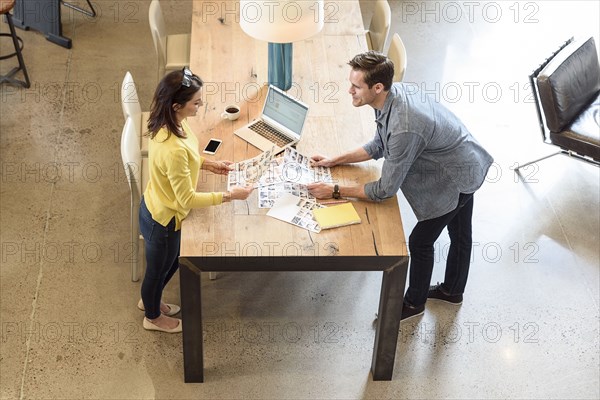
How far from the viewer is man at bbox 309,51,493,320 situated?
3.68 meters

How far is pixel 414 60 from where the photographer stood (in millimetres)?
6613

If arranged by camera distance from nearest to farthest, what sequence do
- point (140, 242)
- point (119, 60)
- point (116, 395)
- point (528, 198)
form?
point (116, 395) < point (140, 242) < point (528, 198) < point (119, 60)

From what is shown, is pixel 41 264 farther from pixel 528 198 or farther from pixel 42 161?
pixel 528 198

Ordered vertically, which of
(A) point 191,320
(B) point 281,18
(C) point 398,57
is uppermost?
(B) point 281,18

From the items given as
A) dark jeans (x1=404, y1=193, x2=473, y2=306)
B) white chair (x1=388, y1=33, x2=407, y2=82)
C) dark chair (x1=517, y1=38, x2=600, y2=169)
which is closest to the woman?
dark jeans (x1=404, y1=193, x2=473, y2=306)

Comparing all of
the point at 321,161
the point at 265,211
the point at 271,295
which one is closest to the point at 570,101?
the point at 321,161

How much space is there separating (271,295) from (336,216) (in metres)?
1.03

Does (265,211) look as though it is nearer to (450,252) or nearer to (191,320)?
(191,320)

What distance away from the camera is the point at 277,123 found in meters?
4.40

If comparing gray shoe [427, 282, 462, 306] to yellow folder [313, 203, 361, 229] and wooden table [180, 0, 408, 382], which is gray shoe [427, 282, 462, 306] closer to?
wooden table [180, 0, 408, 382]

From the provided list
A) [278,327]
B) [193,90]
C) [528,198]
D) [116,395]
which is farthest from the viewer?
[528,198]

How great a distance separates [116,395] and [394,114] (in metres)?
2.01

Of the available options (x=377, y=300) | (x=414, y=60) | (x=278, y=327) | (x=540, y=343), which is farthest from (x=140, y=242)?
(x=414, y=60)

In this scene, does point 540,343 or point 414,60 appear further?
point 414,60
